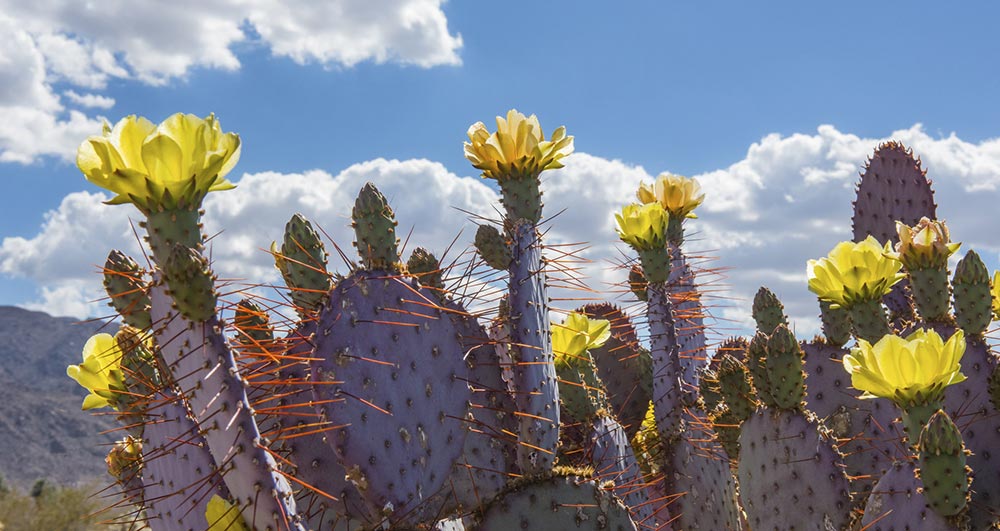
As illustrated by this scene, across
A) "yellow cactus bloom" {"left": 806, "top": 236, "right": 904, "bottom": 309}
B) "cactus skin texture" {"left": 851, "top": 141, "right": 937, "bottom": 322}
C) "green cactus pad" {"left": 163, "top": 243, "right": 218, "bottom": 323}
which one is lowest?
"green cactus pad" {"left": 163, "top": 243, "right": 218, "bottom": 323}

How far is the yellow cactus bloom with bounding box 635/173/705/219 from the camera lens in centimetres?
340

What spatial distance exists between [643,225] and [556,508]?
1.28 meters

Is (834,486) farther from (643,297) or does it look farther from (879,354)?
(643,297)

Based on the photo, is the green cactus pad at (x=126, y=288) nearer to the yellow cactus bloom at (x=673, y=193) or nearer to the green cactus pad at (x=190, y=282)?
the green cactus pad at (x=190, y=282)

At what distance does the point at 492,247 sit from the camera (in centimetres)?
213

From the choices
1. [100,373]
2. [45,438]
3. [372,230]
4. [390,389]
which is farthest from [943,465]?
[45,438]

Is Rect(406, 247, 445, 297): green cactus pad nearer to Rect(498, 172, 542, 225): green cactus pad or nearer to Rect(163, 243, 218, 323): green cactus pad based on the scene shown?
Rect(498, 172, 542, 225): green cactus pad

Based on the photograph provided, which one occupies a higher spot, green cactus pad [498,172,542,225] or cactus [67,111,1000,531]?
green cactus pad [498,172,542,225]

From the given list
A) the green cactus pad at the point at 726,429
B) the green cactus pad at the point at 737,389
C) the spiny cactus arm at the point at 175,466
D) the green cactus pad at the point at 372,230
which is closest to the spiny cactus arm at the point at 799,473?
→ the green cactus pad at the point at 737,389

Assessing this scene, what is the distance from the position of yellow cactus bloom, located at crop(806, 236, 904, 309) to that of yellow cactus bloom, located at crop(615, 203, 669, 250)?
575 millimetres

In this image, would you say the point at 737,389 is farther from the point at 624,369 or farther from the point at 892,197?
the point at 892,197

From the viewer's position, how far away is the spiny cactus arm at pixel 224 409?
55.4 inches

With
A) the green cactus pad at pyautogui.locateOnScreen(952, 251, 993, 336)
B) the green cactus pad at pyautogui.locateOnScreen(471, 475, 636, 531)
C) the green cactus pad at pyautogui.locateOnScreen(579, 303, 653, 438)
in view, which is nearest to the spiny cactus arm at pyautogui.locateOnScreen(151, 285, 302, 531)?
the green cactus pad at pyautogui.locateOnScreen(471, 475, 636, 531)

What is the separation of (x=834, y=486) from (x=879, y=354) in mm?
730
